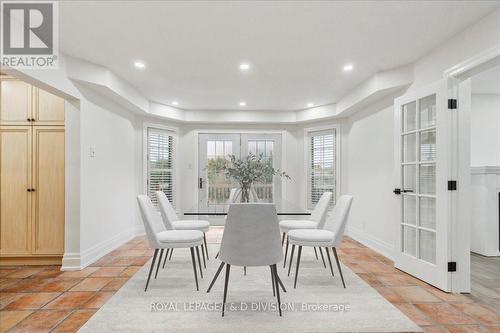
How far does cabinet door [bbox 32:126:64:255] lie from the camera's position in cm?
353

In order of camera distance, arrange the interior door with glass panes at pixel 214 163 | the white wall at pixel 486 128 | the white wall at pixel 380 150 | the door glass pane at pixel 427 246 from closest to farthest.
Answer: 1. the white wall at pixel 380 150
2. the door glass pane at pixel 427 246
3. the white wall at pixel 486 128
4. the interior door with glass panes at pixel 214 163

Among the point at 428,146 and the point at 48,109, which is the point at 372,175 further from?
the point at 48,109

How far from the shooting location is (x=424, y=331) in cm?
206

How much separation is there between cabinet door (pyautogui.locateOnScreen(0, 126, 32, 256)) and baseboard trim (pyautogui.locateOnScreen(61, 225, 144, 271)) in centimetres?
57

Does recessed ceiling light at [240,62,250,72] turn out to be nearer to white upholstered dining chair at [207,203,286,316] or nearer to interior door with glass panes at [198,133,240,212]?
white upholstered dining chair at [207,203,286,316]

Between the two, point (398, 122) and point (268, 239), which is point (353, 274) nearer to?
point (268, 239)

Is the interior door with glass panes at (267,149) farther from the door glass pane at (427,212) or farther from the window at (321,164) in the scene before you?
the door glass pane at (427,212)

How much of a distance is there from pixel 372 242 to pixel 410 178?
1506 mm

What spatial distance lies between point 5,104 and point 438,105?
4954 millimetres

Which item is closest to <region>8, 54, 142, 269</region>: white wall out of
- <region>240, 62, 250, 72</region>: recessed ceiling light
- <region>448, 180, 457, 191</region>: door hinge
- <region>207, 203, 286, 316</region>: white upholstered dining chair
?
<region>240, 62, 250, 72</region>: recessed ceiling light

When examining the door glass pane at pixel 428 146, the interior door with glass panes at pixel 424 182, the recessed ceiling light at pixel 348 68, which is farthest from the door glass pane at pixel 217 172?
the door glass pane at pixel 428 146

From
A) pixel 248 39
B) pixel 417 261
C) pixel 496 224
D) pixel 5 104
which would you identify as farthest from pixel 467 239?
pixel 5 104

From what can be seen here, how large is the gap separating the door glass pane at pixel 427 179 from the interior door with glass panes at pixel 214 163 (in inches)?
150

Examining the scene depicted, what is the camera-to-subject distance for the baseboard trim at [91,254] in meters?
3.42
